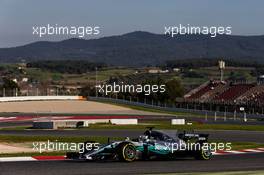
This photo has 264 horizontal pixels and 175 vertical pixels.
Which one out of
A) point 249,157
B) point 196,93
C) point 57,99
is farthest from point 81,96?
point 249,157

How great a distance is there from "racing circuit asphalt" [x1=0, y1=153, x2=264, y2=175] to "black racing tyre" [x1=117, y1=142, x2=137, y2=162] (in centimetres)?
28

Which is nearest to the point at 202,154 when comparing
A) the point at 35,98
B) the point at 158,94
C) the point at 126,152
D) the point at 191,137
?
the point at 191,137

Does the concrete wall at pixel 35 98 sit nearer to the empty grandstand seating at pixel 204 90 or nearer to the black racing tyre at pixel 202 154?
the empty grandstand seating at pixel 204 90

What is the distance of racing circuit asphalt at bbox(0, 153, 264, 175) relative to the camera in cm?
1650

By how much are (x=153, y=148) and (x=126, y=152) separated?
44.5 inches

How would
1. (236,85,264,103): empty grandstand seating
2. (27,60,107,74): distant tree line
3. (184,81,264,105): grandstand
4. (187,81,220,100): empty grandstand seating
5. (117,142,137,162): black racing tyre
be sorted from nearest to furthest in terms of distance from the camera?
(117,142,137,162): black racing tyre
(236,85,264,103): empty grandstand seating
(184,81,264,105): grandstand
(187,81,220,100): empty grandstand seating
(27,60,107,74): distant tree line

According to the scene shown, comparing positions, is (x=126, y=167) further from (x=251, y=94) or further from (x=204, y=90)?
(x=204, y=90)

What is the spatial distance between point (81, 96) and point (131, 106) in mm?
15031

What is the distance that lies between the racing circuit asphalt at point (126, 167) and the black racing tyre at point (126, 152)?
28 cm

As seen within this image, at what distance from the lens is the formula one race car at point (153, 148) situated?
19.3m

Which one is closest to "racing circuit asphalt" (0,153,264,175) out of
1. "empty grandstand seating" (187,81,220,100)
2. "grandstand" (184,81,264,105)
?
"grandstand" (184,81,264,105)

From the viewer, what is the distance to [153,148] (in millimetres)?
20016

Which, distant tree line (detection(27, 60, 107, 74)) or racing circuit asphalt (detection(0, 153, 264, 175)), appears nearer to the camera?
racing circuit asphalt (detection(0, 153, 264, 175))

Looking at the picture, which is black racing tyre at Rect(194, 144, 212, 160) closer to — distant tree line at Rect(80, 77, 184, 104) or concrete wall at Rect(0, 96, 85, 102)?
distant tree line at Rect(80, 77, 184, 104)
